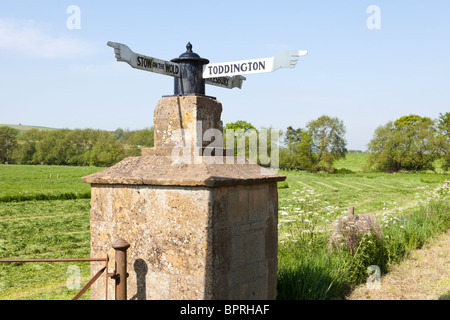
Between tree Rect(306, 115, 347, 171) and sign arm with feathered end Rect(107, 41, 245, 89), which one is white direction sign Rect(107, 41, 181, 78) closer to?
sign arm with feathered end Rect(107, 41, 245, 89)

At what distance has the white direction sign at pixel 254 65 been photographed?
3404mm

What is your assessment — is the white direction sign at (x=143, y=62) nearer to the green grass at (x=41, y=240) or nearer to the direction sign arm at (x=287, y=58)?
the direction sign arm at (x=287, y=58)

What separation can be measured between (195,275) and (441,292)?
521 cm

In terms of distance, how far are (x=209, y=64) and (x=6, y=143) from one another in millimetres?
79101

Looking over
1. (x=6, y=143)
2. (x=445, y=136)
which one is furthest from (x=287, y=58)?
(x=6, y=143)

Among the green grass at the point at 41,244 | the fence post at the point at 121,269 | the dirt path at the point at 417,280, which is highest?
the fence post at the point at 121,269

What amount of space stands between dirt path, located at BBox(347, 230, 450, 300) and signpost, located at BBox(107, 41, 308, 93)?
14.2ft

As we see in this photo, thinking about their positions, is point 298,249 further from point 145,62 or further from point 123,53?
point 123,53

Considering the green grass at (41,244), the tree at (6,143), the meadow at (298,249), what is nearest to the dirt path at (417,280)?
the meadow at (298,249)

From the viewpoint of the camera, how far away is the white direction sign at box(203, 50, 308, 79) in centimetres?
340

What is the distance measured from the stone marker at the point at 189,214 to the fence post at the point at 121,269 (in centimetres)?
15

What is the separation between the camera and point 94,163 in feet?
215

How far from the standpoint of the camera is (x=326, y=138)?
60031mm
